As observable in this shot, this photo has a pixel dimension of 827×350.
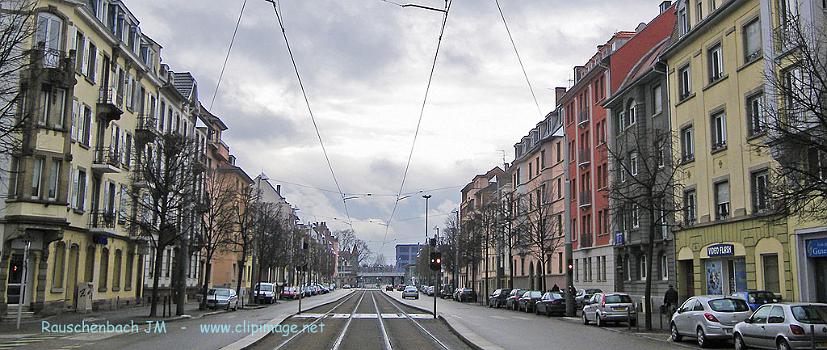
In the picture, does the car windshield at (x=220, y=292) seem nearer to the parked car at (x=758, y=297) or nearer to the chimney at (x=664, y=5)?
the parked car at (x=758, y=297)

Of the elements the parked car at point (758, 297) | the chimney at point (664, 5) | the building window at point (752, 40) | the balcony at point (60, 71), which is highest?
the chimney at point (664, 5)

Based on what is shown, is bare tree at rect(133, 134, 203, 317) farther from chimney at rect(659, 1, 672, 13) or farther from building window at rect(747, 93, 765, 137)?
chimney at rect(659, 1, 672, 13)

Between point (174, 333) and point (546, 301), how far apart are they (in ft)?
78.9

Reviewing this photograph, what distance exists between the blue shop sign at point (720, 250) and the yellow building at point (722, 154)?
0.14ft

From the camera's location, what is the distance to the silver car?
17.5m

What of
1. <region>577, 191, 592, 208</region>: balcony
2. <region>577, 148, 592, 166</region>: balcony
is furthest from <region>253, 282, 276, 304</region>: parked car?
<region>577, 148, 592, 166</region>: balcony

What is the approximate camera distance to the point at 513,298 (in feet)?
176

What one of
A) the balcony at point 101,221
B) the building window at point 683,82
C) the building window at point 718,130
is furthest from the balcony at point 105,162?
the building window at point 718,130

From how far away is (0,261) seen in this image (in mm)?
31062

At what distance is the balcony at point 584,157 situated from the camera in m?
55.5

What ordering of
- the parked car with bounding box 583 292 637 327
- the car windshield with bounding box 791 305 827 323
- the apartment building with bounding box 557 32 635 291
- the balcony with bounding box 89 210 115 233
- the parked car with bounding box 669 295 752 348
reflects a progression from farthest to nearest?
the apartment building with bounding box 557 32 635 291 < the balcony with bounding box 89 210 115 233 < the parked car with bounding box 583 292 637 327 < the parked car with bounding box 669 295 752 348 < the car windshield with bounding box 791 305 827 323

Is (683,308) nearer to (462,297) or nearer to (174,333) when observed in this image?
(174,333)

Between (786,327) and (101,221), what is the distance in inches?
1328

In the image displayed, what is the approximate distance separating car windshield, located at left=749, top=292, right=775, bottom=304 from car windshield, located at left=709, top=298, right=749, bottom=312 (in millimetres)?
2483
